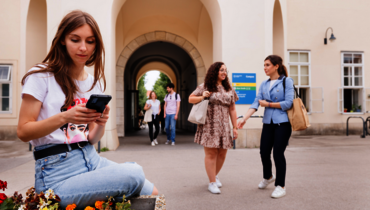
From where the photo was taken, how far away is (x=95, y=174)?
115 cm

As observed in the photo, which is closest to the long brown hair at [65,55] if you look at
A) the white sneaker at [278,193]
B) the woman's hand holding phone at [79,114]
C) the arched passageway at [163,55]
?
the woman's hand holding phone at [79,114]

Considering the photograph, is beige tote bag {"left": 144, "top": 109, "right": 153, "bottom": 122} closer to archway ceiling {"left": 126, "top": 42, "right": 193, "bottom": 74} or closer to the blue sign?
the blue sign

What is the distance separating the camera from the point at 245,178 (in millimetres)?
4438

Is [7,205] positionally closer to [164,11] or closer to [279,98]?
[279,98]

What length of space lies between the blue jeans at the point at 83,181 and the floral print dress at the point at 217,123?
8.74 ft

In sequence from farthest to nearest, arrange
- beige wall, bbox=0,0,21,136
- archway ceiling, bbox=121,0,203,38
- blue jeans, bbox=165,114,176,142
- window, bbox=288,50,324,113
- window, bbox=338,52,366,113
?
window, bbox=338,52,366,113 < window, bbox=288,50,324,113 < archway ceiling, bbox=121,0,203,38 < beige wall, bbox=0,0,21,136 < blue jeans, bbox=165,114,176,142

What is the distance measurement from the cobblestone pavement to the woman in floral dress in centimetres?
43

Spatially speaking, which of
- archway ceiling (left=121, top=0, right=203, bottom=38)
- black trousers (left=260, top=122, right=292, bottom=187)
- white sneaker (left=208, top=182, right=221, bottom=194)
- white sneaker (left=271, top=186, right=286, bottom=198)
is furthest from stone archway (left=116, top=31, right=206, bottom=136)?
white sneaker (left=271, top=186, right=286, bottom=198)

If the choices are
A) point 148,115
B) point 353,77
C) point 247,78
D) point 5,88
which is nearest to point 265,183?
point 247,78

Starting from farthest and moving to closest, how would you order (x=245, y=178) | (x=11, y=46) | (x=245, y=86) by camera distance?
(x=11, y=46), (x=245, y=86), (x=245, y=178)

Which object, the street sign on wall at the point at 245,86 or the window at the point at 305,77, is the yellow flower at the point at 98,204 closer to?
the street sign on wall at the point at 245,86

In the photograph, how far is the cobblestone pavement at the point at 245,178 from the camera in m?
3.31

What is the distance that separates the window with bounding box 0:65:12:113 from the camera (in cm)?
1008

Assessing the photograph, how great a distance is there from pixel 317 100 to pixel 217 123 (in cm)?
991
